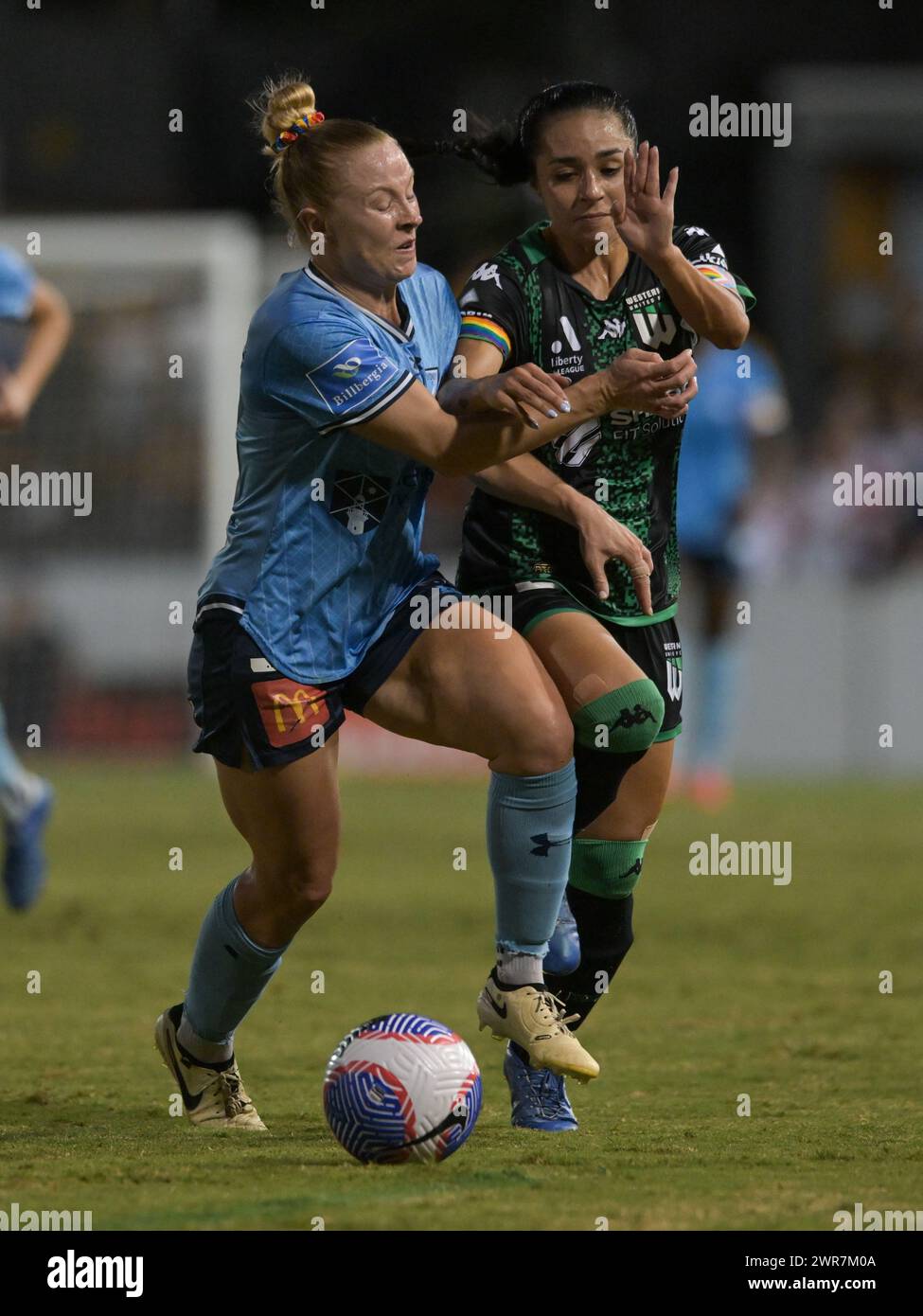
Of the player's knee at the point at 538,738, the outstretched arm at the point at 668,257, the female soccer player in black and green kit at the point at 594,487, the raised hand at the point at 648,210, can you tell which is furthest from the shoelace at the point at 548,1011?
the raised hand at the point at 648,210

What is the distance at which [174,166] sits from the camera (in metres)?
22.0

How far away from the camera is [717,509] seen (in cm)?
1332

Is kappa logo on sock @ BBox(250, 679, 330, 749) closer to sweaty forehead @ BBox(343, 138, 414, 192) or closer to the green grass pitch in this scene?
the green grass pitch

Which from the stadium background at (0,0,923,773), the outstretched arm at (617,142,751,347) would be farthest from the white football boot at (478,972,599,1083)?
the stadium background at (0,0,923,773)

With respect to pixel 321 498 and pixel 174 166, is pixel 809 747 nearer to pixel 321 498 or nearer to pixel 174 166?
pixel 174 166

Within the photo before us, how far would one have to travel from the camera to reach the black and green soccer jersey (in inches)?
198

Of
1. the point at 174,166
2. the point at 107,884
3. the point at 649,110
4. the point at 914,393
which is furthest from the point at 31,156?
the point at 107,884

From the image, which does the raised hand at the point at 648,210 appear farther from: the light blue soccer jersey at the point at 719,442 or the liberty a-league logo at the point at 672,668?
the light blue soccer jersey at the point at 719,442

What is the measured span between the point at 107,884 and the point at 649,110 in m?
13.6

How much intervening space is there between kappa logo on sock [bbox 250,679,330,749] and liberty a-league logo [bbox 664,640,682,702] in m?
1.04

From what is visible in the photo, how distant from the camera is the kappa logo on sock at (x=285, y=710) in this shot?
4.58 meters

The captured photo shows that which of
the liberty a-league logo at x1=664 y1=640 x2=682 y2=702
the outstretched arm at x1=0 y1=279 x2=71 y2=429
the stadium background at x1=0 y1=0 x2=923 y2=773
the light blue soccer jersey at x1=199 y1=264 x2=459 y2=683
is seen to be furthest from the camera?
the stadium background at x1=0 y1=0 x2=923 y2=773

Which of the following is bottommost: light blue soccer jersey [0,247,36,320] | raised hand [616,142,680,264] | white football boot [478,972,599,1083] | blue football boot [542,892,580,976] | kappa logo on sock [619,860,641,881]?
white football boot [478,972,599,1083]

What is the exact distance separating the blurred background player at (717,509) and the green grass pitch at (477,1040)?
0.98 metres
